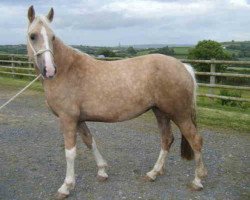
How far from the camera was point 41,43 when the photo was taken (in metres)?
3.95

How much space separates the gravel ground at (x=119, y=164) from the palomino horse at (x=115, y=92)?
0.36 m

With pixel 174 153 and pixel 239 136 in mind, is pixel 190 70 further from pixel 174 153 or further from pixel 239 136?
pixel 239 136

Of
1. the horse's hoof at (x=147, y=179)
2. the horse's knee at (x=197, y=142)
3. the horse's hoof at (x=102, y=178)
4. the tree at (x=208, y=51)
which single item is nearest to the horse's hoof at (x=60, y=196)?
the horse's hoof at (x=102, y=178)

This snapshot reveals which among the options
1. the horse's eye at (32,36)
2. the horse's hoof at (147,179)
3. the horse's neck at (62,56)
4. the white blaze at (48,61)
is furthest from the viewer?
the horse's hoof at (147,179)

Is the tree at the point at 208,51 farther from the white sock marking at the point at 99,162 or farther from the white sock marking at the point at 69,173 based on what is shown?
the white sock marking at the point at 69,173

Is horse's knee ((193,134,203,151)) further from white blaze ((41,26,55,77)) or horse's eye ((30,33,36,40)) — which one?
horse's eye ((30,33,36,40))

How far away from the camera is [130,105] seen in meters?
4.44

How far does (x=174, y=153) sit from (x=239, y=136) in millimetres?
1842

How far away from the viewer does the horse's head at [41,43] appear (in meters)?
3.85

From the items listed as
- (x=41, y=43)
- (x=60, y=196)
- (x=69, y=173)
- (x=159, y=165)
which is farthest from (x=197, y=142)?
(x=41, y=43)

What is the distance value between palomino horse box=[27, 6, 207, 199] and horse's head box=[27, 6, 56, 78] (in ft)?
0.72

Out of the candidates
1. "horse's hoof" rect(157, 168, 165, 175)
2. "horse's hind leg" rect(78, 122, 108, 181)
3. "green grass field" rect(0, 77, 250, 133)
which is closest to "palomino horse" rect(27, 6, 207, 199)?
"horse's hind leg" rect(78, 122, 108, 181)

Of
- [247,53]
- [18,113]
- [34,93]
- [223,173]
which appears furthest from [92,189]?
[247,53]

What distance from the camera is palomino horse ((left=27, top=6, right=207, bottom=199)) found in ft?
14.2
